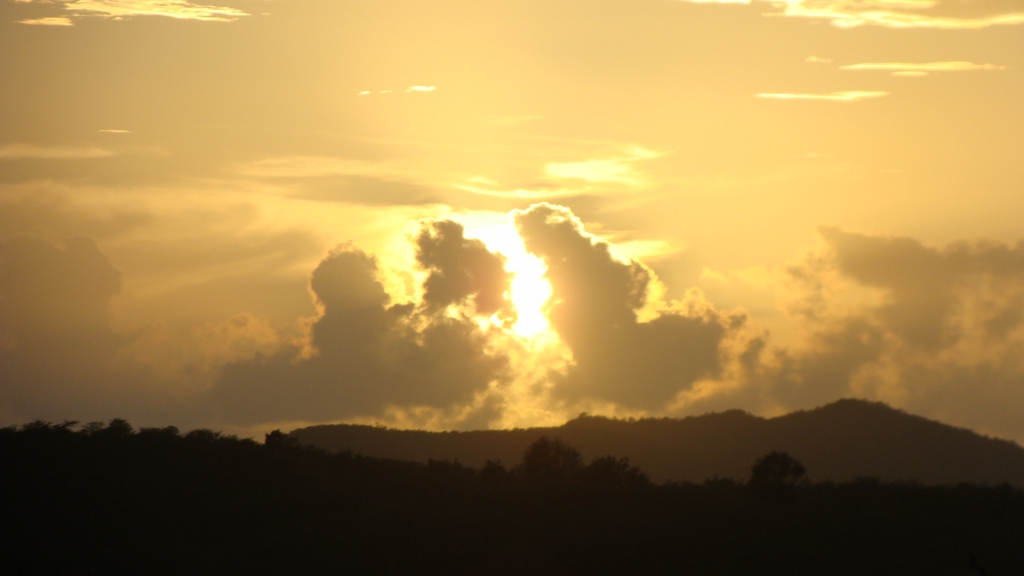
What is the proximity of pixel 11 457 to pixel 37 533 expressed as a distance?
26.8 ft

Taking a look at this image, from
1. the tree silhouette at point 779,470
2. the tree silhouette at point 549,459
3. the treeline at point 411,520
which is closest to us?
the treeline at point 411,520

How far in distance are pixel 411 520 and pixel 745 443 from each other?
115 m

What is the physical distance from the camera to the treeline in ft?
144

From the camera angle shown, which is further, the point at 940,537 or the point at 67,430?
the point at 67,430

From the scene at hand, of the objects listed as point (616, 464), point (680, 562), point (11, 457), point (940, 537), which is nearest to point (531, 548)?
point (680, 562)

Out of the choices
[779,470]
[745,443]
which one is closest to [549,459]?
[779,470]

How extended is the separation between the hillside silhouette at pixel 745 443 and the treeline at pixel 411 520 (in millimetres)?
78132

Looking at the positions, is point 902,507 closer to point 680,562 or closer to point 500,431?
point 680,562

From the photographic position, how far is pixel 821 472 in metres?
146

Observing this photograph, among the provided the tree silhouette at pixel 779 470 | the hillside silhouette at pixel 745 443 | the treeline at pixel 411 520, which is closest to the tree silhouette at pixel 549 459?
the tree silhouette at pixel 779 470

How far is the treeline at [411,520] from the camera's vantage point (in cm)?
4384

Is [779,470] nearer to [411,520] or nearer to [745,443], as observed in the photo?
[411,520]

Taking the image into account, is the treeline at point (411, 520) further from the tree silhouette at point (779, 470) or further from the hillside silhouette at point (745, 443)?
the hillside silhouette at point (745, 443)

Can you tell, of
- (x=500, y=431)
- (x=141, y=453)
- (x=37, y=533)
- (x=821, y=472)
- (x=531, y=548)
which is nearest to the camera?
(x=37, y=533)
